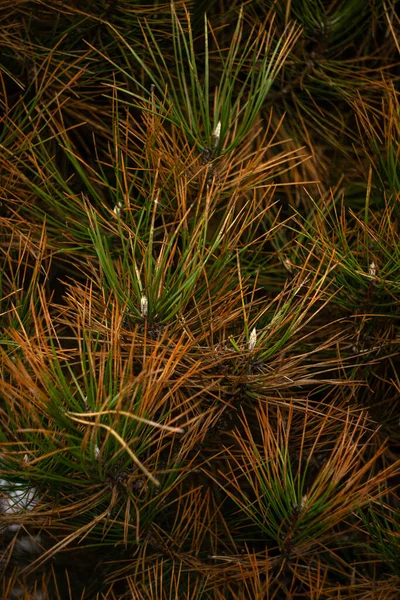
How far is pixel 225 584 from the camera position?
0.67 meters

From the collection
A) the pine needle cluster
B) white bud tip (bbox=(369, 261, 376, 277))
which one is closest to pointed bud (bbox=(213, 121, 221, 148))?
the pine needle cluster

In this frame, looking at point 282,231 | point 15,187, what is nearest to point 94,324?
point 15,187

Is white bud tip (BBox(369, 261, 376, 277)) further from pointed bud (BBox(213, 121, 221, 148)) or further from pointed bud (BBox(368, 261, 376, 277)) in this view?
pointed bud (BBox(213, 121, 221, 148))

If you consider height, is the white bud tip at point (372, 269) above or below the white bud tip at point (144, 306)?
below

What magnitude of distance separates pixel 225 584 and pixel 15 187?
0.43 metres

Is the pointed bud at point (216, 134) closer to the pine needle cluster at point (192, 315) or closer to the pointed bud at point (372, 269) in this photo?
the pine needle cluster at point (192, 315)

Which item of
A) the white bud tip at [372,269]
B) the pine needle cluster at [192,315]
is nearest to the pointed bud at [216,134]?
the pine needle cluster at [192,315]

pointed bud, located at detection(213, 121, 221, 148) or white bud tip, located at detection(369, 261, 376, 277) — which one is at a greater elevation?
pointed bud, located at detection(213, 121, 221, 148)

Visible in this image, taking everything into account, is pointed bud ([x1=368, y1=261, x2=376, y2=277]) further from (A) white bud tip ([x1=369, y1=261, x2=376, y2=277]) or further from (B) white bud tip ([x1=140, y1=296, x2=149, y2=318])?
(B) white bud tip ([x1=140, y1=296, x2=149, y2=318])

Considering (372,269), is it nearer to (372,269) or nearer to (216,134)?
(372,269)

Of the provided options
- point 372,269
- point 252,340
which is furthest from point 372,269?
point 252,340

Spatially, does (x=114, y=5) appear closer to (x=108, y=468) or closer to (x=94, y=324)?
(x=94, y=324)

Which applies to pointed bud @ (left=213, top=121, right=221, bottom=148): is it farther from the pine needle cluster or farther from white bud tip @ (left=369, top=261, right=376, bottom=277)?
white bud tip @ (left=369, top=261, right=376, bottom=277)

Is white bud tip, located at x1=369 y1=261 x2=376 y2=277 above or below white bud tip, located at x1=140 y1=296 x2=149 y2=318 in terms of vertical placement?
below
